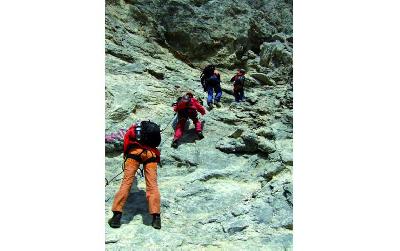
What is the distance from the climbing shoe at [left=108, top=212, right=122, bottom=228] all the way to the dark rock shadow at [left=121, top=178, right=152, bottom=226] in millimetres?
150

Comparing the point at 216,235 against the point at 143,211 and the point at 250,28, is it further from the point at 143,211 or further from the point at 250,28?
the point at 250,28

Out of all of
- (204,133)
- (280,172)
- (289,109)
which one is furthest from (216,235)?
(289,109)

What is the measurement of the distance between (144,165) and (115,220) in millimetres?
1218

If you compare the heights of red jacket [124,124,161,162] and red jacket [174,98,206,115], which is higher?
red jacket [174,98,206,115]

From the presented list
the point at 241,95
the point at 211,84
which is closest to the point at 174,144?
the point at 211,84

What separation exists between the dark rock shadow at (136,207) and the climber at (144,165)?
219mm

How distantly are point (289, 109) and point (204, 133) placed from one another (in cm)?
262

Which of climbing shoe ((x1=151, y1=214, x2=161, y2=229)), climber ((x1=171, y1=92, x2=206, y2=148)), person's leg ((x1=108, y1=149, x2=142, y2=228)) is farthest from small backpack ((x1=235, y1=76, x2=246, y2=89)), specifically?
climbing shoe ((x1=151, y1=214, x2=161, y2=229))

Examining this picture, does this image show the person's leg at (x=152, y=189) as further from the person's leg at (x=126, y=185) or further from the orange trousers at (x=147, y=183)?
the person's leg at (x=126, y=185)

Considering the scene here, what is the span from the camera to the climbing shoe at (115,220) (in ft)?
25.9

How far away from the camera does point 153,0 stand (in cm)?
1655

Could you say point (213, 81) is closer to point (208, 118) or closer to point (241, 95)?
point (241, 95)

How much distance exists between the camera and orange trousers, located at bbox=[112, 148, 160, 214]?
8.03 metres

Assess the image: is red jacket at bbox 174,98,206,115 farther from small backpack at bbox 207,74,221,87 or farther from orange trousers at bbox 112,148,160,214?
orange trousers at bbox 112,148,160,214
